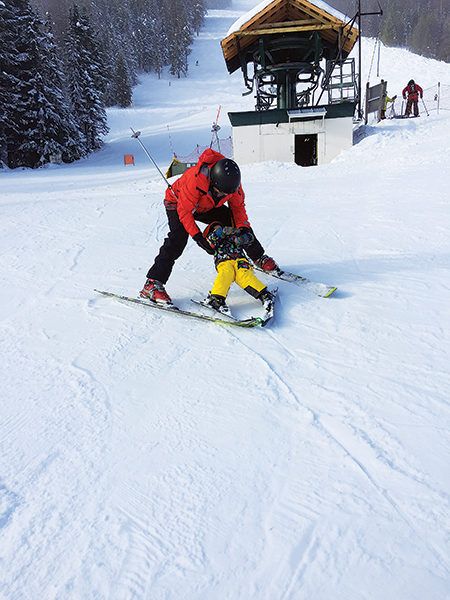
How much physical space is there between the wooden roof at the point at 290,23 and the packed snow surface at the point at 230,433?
1134 centimetres

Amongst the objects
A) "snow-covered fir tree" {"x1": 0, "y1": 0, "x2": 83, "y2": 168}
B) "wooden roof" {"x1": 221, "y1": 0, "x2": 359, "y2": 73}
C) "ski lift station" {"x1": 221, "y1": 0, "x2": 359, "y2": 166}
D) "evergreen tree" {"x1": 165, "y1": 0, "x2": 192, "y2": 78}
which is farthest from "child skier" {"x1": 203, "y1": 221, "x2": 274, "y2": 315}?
"evergreen tree" {"x1": 165, "y1": 0, "x2": 192, "y2": 78}

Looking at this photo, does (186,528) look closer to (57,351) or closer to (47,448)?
(47,448)

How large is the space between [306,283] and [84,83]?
29788 millimetres

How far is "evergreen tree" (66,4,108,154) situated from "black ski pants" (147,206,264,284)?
25.3 meters

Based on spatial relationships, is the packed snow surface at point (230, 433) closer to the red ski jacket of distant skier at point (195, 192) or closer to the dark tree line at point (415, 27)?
the red ski jacket of distant skier at point (195, 192)

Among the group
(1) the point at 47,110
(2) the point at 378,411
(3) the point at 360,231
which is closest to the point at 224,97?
(1) the point at 47,110

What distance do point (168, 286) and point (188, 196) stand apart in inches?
45.7

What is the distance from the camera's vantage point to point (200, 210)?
3756 millimetres

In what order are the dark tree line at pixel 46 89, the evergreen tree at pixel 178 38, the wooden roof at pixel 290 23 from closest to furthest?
the wooden roof at pixel 290 23 < the dark tree line at pixel 46 89 < the evergreen tree at pixel 178 38

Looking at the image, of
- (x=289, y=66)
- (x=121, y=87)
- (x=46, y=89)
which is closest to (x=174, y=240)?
(x=289, y=66)

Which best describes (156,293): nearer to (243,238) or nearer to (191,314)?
(191,314)

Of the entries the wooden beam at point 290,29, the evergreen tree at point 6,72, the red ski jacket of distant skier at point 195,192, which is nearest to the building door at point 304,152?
the wooden beam at point 290,29

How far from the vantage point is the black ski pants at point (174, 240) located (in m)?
3.76

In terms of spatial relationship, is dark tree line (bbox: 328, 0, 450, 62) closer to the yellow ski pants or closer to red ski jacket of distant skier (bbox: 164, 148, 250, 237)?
red ski jacket of distant skier (bbox: 164, 148, 250, 237)
